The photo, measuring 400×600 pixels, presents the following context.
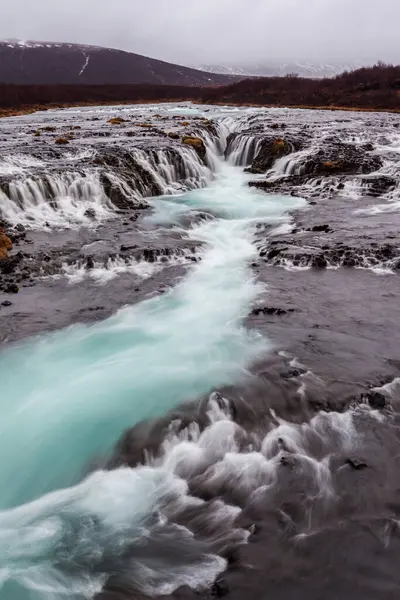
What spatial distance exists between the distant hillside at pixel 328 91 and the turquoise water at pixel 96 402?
44.5m

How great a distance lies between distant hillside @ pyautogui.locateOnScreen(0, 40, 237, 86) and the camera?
387 ft

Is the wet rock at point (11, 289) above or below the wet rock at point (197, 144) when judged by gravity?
below

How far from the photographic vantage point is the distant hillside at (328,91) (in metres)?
51.4

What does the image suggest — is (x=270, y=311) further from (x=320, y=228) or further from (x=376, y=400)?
(x=320, y=228)

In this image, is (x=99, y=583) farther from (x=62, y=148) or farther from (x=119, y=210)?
(x=62, y=148)

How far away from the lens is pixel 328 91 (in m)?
58.4

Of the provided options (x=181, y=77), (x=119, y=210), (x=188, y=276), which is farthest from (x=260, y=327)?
(x=181, y=77)

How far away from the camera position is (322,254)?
12.1m

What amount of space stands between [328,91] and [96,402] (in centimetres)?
6014

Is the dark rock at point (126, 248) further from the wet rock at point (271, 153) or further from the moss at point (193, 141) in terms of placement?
the moss at point (193, 141)

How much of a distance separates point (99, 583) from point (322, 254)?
30.7 ft

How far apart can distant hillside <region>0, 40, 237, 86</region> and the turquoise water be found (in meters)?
119

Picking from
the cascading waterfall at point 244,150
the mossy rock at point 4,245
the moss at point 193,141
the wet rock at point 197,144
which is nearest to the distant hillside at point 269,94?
the cascading waterfall at point 244,150

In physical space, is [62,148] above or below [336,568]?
above
